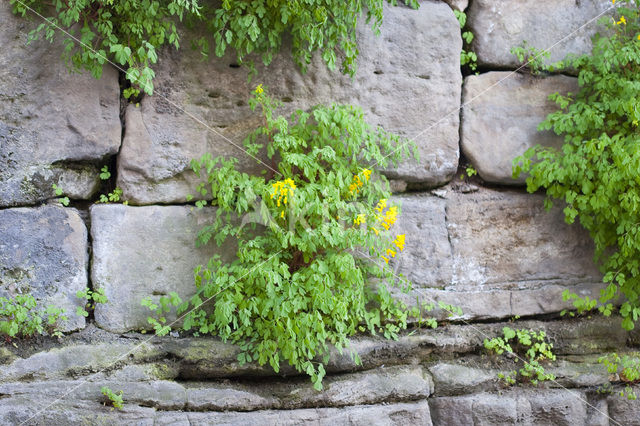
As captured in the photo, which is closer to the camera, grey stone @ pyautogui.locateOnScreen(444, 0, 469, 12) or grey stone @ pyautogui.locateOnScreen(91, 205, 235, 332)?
grey stone @ pyautogui.locateOnScreen(91, 205, 235, 332)

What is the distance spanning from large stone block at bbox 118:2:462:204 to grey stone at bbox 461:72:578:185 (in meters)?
0.11

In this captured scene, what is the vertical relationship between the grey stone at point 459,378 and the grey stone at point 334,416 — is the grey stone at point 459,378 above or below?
above

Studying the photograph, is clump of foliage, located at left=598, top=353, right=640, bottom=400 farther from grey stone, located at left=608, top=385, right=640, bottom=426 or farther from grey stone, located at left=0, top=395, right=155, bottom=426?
grey stone, located at left=0, top=395, right=155, bottom=426

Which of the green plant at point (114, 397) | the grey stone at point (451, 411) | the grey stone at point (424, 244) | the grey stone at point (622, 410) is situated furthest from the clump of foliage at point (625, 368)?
the green plant at point (114, 397)

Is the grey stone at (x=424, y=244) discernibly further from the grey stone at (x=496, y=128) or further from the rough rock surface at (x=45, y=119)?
the rough rock surface at (x=45, y=119)

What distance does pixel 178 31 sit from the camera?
3627mm

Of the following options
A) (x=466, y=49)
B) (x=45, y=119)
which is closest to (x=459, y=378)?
(x=466, y=49)

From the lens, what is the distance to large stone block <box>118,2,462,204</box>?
363 cm

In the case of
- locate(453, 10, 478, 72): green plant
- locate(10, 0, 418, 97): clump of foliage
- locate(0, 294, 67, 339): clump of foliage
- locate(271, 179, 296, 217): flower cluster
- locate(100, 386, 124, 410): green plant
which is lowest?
locate(100, 386, 124, 410): green plant

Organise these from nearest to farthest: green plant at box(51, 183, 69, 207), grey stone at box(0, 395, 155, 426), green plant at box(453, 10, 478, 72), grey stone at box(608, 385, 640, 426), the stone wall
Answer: grey stone at box(0, 395, 155, 426), the stone wall, green plant at box(51, 183, 69, 207), grey stone at box(608, 385, 640, 426), green plant at box(453, 10, 478, 72)

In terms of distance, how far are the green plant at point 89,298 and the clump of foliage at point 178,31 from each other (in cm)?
113

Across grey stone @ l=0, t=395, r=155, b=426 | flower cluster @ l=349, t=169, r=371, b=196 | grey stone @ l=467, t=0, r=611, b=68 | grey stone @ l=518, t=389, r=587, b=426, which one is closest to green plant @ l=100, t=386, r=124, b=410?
grey stone @ l=0, t=395, r=155, b=426

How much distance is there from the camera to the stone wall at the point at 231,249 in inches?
133

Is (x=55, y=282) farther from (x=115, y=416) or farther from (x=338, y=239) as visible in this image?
(x=338, y=239)
